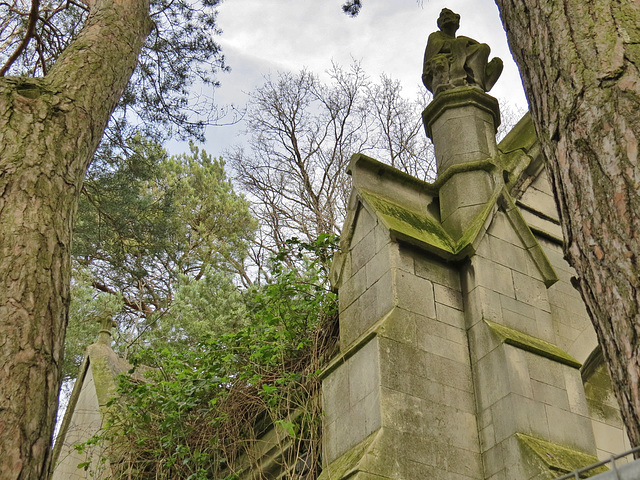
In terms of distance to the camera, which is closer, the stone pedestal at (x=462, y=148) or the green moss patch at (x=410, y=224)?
the green moss patch at (x=410, y=224)

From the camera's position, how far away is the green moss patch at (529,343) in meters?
4.96

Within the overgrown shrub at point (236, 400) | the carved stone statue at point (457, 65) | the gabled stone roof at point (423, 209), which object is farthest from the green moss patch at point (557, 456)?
the carved stone statue at point (457, 65)

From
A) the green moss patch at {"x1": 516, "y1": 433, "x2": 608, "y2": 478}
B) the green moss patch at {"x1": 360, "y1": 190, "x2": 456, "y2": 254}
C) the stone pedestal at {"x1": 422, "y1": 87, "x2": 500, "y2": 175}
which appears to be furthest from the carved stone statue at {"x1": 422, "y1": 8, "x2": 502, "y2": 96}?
the green moss patch at {"x1": 516, "y1": 433, "x2": 608, "y2": 478}

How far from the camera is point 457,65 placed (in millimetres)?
6773

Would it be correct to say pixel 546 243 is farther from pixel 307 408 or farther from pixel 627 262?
pixel 627 262

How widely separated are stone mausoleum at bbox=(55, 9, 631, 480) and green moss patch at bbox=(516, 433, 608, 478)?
0.05 ft

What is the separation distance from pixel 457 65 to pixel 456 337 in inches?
109

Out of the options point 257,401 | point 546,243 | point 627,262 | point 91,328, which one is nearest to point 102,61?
point 257,401

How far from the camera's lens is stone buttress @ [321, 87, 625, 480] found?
4527 millimetres

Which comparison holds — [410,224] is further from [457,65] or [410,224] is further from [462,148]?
[457,65]

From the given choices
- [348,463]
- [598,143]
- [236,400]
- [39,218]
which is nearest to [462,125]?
[236,400]

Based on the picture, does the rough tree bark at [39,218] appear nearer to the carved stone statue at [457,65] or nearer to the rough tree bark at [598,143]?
the rough tree bark at [598,143]

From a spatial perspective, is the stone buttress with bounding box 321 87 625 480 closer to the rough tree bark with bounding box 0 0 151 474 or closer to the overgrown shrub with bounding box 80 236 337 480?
the overgrown shrub with bounding box 80 236 337 480

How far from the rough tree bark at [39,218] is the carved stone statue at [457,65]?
3.07 metres
